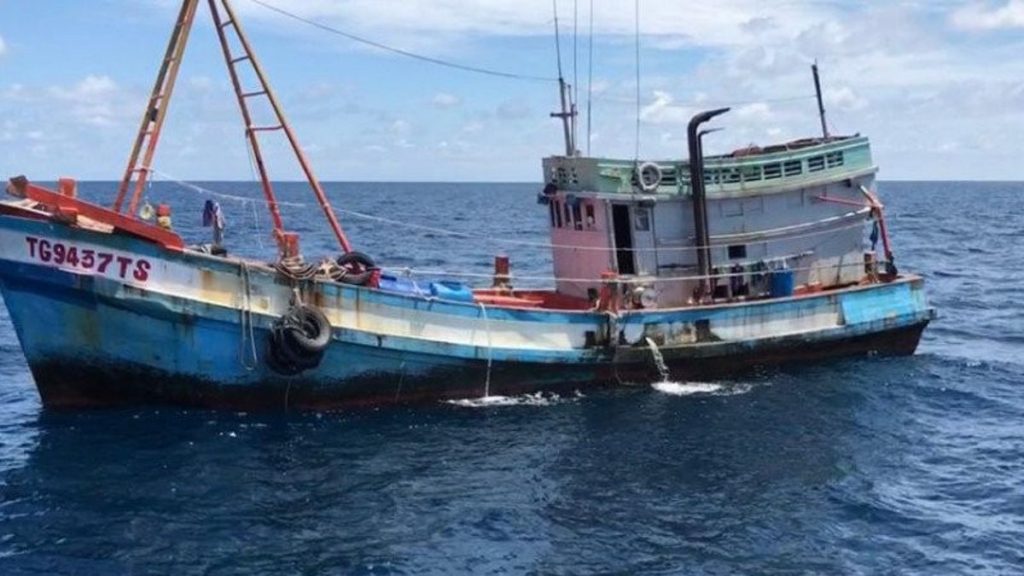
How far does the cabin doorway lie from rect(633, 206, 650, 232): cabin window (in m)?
0.13

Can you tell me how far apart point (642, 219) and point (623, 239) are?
550mm

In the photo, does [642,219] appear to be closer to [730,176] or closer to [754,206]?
[730,176]

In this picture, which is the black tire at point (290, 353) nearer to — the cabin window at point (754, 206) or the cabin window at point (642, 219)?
the cabin window at point (642, 219)

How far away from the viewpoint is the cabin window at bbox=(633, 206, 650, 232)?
20.5 m

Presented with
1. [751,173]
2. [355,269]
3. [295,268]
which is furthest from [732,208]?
[295,268]

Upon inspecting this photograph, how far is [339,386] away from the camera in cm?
1748

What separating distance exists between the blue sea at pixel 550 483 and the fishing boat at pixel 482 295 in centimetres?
63

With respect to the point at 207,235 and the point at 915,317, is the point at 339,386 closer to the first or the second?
the point at 915,317

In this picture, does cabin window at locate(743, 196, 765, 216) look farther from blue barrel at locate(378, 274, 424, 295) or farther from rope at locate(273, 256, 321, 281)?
rope at locate(273, 256, 321, 281)

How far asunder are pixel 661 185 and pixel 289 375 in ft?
27.0

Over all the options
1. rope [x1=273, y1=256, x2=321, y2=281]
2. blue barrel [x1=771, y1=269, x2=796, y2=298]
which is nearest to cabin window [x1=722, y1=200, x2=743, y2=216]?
blue barrel [x1=771, y1=269, x2=796, y2=298]

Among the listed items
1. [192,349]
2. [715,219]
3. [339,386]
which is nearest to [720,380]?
[715,219]

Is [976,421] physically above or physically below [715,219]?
below

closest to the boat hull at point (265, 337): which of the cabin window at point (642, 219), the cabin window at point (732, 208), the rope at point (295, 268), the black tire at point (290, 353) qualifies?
the rope at point (295, 268)
